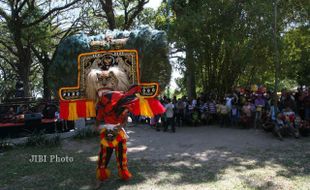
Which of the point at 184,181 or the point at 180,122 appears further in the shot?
the point at 180,122

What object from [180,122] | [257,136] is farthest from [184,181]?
[180,122]

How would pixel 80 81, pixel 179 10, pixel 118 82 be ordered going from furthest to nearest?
pixel 179 10 < pixel 80 81 < pixel 118 82

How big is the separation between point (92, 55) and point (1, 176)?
10.0 ft

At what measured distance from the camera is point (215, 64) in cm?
1447

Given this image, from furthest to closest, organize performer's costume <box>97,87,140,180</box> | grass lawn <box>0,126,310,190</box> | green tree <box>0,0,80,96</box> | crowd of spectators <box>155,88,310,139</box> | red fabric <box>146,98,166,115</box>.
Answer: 1. green tree <box>0,0,80,96</box>
2. crowd of spectators <box>155,88,310,139</box>
3. red fabric <box>146,98,166,115</box>
4. grass lawn <box>0,126,310,190</box>
5. performer's costume <box>97,87,140,180</box>

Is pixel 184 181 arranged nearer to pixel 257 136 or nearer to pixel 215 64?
pixel 257 136

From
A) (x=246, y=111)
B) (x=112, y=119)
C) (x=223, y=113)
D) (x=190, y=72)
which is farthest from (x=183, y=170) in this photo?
(x=190, y=72)

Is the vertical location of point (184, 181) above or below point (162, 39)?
below

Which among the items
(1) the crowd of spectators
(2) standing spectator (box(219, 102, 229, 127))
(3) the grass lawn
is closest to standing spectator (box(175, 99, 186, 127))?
(1) the crowd of spectators

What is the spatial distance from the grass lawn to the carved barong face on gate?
1575 mm

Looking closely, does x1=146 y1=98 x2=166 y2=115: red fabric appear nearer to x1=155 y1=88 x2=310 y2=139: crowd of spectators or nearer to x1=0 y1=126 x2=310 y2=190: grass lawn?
x1=0 y1=126 x2=310 y2=190: grass lawn

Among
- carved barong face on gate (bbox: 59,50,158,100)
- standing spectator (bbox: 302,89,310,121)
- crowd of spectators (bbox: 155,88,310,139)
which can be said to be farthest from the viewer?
standing spectator (bbox: 302,89,310,121)

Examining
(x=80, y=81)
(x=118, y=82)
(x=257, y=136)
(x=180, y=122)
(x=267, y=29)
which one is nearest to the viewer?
(x=118, y=82)

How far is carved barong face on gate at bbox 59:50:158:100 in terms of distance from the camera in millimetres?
6532
